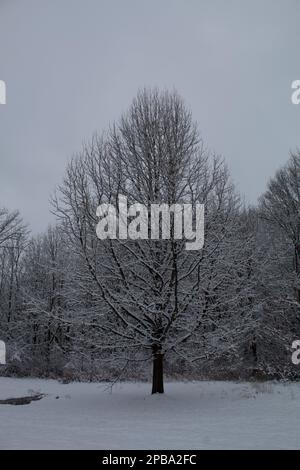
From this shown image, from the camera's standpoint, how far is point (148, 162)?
581 inches

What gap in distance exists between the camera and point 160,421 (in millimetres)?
10508

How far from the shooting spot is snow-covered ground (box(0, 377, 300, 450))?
7.53 meters

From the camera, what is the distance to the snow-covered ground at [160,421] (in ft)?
24.7

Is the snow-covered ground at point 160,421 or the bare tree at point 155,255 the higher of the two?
the bare tree at point 155,255

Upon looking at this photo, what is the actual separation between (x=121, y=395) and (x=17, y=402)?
3893mm

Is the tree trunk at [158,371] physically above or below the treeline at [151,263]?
below

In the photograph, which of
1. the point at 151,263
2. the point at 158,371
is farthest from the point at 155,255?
the point at 158,371

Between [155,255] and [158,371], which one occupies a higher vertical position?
[155,255]

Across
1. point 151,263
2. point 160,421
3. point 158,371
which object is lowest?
point 160,421

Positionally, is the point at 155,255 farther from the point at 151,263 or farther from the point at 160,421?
the point at 160,421

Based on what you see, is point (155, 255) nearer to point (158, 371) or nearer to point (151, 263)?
point (151, 263)

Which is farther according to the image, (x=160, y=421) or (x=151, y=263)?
(x=151, y=263)

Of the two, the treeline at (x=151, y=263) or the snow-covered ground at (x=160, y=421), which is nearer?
the snow-covered ground at (x=160, y=421)
